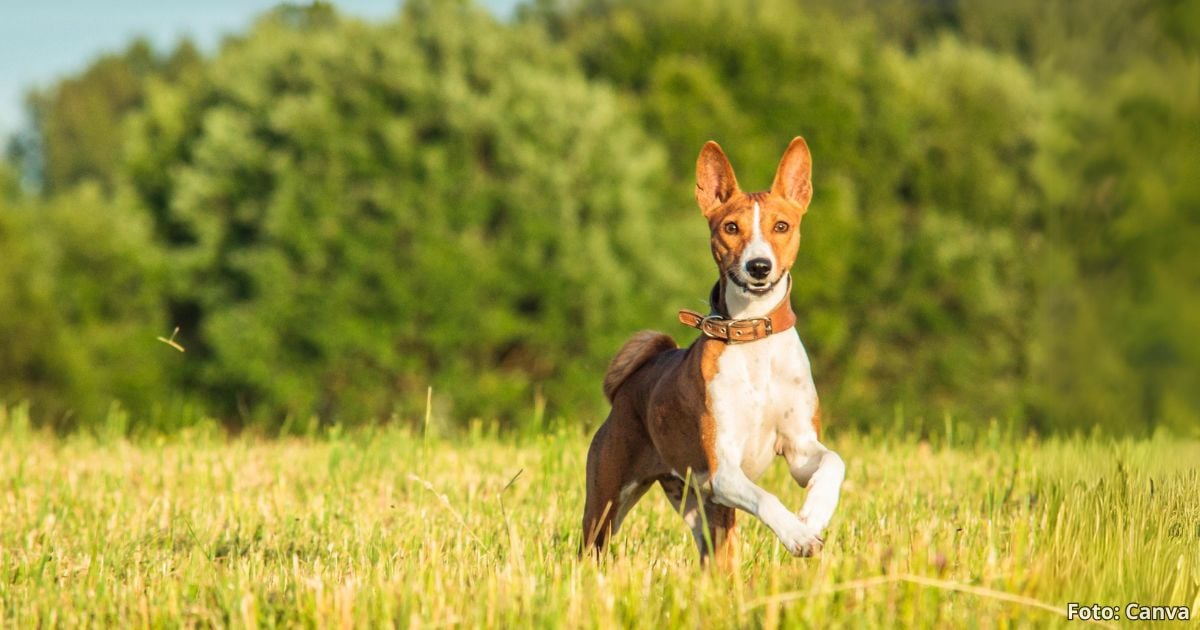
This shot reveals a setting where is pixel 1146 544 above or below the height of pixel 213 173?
below

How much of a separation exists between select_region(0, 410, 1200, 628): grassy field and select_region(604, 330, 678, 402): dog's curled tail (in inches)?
30.9

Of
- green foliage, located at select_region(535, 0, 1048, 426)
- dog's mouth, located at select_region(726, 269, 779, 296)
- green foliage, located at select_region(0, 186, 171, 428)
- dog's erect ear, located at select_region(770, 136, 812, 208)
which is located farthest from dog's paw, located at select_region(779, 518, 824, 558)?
green foliage, located at select_region(535, 0, 1048, 426)

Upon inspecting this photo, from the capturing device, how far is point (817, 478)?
4.53 m

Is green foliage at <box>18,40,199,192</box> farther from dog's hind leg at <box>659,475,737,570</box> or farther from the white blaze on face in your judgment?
the white blaze on face

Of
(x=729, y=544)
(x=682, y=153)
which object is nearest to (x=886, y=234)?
(x=682, y=153)

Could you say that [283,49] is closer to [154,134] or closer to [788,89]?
[154,134]

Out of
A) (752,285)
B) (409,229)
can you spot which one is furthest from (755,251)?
(409,229)

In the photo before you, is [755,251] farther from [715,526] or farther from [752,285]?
[715,526]

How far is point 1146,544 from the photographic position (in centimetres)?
431

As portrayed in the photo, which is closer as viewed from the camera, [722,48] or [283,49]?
[283,49]

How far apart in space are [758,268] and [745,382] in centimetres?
44

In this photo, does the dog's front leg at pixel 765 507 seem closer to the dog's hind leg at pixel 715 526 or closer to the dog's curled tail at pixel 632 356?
the dog's hind leg at pixel 715 526

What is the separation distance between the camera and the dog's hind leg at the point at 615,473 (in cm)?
537

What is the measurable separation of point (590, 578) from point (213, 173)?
3219 centimetres
